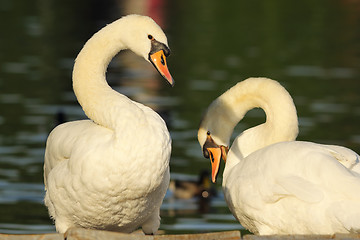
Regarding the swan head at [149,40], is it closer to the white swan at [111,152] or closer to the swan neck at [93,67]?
the white swan at [111,152]

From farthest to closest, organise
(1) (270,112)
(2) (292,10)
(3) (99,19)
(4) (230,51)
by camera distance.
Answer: (2) (292,10), (3) (99,19), (4) (230,51), (1) (270,112)

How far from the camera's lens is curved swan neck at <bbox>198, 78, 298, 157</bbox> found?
8.42 m

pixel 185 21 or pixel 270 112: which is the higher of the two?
pixel 270 112

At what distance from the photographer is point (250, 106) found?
889cm

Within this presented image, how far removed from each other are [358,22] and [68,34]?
11327 mm

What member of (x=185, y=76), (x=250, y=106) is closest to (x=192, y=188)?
(x=250, y=106)

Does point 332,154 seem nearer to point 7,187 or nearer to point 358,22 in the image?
point 7,187

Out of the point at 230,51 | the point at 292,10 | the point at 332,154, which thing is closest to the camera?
the point at 332,154

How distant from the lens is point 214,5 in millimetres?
40875

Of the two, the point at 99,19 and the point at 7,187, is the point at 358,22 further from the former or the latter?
the point at 7,187

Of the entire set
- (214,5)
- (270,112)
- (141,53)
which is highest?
(141,53)

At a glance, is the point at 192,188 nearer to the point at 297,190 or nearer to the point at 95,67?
the point at 95,67

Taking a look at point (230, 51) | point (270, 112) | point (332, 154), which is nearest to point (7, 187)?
point (270, 112)

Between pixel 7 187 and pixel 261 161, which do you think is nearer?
pixel 261 161
